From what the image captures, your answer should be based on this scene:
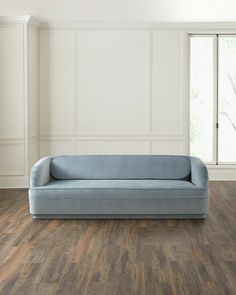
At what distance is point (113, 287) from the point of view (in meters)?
3.73

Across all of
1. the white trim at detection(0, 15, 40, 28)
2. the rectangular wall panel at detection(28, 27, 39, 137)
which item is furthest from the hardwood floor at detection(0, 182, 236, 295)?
the white trim at detection(0, 15, 40, 28)

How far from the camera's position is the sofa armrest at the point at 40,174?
237 inches

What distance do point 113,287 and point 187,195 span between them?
2.31 metres

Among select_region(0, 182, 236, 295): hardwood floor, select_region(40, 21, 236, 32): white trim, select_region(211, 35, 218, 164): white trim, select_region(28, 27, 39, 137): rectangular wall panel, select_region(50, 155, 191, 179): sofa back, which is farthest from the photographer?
select_region(211, 35, 218, 164): white trim

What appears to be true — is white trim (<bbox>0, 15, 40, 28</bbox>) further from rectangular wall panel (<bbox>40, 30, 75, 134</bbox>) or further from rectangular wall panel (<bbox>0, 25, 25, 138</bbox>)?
rectangular wall panel (<bbox>40, 30, 75, 134</bbox>)

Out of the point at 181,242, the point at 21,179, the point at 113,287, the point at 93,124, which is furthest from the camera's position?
the point at 93,124

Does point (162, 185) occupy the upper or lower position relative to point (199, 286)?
upper

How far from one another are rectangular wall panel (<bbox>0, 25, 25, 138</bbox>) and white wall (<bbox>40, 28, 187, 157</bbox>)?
0.69 metres

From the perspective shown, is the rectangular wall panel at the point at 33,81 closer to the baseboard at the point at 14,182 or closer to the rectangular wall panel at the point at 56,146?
the rectangular wall panel at the point at 56,146

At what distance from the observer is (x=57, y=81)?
8758mm

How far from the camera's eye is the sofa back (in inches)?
255

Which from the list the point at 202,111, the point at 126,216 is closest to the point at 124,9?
the point at 202,111

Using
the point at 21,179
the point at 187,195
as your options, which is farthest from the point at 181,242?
the point at 21,179

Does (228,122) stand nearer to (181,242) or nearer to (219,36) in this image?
(219,36)
